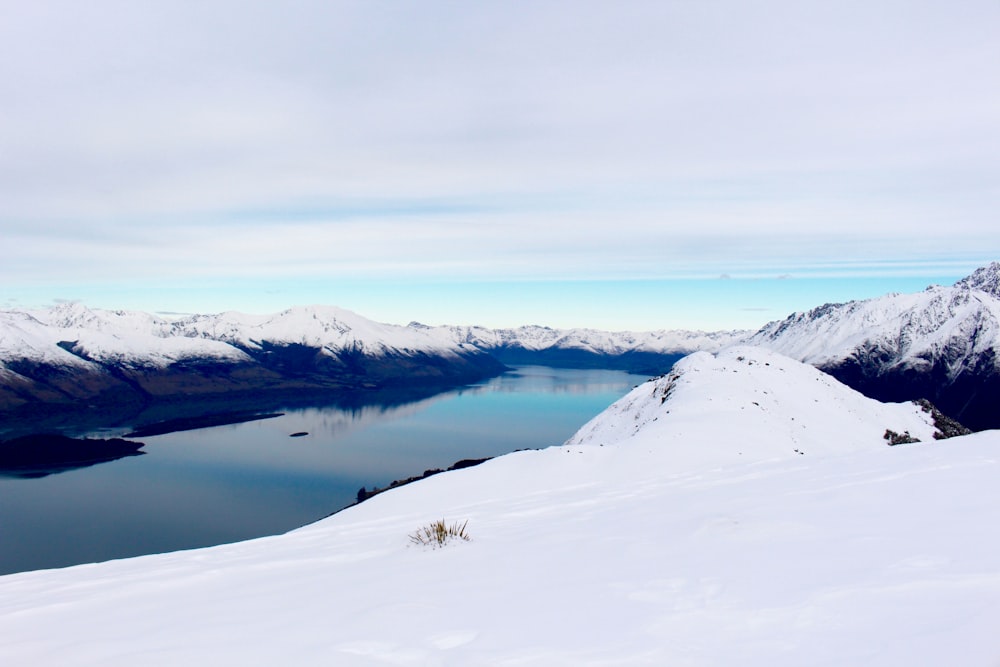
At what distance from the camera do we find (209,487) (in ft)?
368

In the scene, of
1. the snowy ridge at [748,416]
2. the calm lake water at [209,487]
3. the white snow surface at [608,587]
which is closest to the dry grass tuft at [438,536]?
the white snow surface at [608,587]

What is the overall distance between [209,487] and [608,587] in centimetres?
12578

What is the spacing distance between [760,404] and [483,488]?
2785cm

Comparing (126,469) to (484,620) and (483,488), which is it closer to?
(483,488)

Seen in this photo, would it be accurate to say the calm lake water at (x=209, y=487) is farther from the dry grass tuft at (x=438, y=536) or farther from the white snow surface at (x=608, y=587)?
the dry grass tuft at (x=438, y=536)

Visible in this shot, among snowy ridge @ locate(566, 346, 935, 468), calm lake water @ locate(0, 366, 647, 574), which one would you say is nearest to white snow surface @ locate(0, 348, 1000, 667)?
snowy ridge @ locate(566, 346, 935, 468)

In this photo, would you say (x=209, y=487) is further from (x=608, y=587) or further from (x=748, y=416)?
(x=608, y=587)

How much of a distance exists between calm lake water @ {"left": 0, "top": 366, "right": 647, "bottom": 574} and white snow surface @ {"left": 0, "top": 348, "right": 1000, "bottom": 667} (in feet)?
266

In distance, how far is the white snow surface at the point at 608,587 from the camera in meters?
4.68

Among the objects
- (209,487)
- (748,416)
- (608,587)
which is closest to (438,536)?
(608,587)

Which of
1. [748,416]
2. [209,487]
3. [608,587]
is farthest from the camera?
[209,487]

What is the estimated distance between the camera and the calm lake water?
82250mm

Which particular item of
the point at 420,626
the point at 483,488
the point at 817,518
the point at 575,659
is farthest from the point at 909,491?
the point at 483,488

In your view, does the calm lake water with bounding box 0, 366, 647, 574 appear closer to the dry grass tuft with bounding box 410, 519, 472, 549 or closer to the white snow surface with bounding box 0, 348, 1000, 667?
the white snow surface with bounding box 0, 348, 1000, 667
